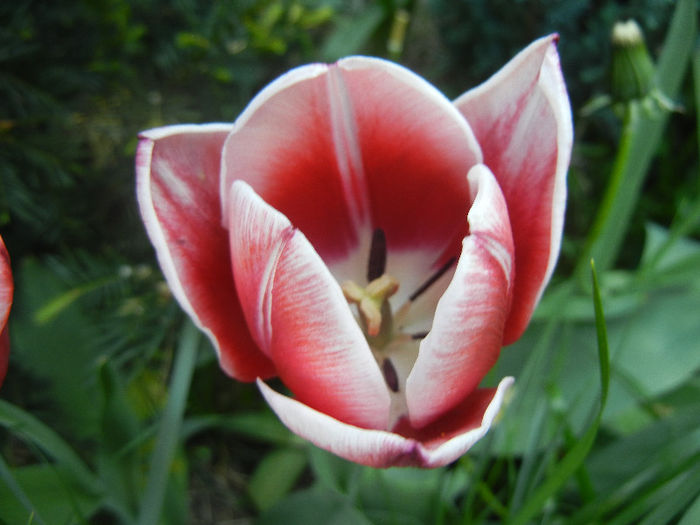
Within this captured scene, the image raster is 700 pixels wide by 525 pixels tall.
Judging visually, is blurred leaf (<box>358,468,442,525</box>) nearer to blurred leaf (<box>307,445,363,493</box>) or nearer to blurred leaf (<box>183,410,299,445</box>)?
blurred leaf (<box>307,445,363,493</box>)

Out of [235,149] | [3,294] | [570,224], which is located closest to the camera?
[3,294]

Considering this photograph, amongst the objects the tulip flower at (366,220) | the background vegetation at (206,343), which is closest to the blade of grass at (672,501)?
the background vegetation at (206,343)

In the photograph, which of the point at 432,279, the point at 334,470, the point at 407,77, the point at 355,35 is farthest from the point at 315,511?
the point at 355,35

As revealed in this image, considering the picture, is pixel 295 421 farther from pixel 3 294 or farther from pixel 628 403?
pixel 628 403

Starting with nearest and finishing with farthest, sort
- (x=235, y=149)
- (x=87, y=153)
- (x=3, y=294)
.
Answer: (x=3, y=294) → (x=235, y=149) → (x=87, y=153)

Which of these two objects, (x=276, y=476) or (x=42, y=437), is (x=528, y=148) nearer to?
(x=42, y=437)

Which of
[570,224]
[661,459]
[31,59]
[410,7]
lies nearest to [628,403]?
[661,459]
